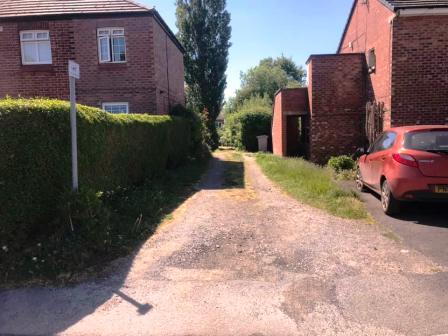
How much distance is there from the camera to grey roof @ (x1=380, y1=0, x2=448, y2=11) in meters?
11.8

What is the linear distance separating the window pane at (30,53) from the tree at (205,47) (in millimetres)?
19304

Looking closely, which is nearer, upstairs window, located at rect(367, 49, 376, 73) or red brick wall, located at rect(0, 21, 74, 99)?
upstairs window, located at rect(367, 49, 376, 73)

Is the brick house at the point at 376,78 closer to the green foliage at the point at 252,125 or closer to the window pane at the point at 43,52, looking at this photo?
the green foliage at the point at 252,125

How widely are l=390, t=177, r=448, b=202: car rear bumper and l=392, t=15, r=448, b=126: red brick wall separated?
6.18 meters

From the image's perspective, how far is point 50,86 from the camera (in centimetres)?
1539

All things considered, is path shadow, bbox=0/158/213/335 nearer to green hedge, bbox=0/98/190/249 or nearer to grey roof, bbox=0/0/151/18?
green hedge, bbox=0/98/190/249

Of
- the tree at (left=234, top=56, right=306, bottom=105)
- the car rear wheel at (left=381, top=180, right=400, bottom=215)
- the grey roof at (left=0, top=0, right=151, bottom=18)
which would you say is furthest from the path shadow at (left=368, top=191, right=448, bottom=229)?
the tree at (left=234, top=56, right=306, bottom=105)

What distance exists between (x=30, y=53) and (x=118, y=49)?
3.36 meters

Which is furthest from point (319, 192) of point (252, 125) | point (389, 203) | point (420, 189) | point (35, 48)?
point (252, 125)

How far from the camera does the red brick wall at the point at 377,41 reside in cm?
1270

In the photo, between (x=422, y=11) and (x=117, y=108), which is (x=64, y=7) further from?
(x=422, y=11)

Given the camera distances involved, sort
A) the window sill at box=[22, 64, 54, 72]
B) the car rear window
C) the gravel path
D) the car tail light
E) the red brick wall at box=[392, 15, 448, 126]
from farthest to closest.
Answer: the window sill at box=[22, 64, 54, 72] < the red brick wall at box=[392, 15, 448, 126] < the car rear window < the car tail light < the gravel path

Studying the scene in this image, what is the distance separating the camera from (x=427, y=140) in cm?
714

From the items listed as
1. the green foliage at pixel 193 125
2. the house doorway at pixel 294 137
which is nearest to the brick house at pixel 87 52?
the green foliage at pixel 193 125
